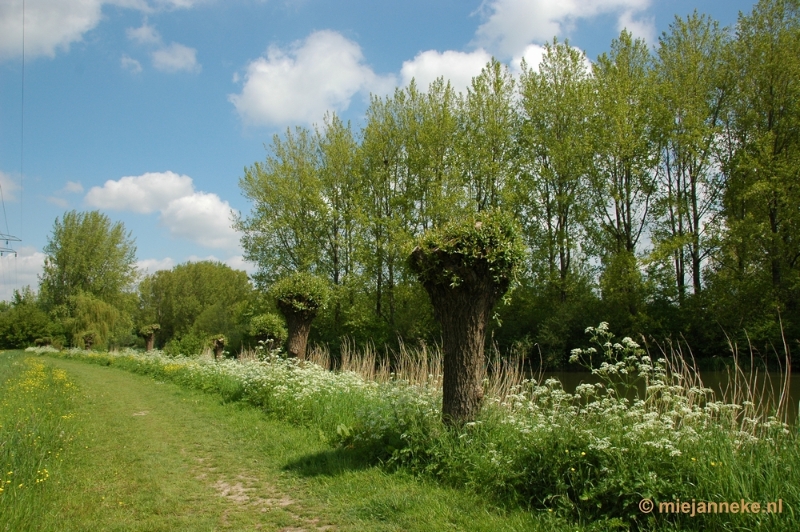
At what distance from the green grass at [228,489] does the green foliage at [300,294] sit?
5.45m

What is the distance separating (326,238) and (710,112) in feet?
70.7

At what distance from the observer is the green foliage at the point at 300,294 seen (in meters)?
14.5

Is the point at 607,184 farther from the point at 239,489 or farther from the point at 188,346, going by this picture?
the point at 188,346

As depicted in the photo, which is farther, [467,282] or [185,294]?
[185,294]

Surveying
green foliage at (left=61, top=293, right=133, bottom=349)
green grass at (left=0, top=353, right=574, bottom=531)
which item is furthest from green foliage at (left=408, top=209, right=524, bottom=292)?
green foliage at (left=61, top=293, right=133, bottom=349)

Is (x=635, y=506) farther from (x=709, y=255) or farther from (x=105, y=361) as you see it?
(x=105, y=361)

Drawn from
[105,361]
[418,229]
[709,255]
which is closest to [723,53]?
[709,255]

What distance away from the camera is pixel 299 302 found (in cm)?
1457

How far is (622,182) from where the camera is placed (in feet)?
82.4

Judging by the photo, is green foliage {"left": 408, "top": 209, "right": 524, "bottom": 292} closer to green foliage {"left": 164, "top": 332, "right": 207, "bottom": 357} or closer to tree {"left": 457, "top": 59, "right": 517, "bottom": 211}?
tree {"left": 457, "top": 59, "right": 517, "bottom": 211}

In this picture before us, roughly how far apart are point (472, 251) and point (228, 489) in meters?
3.92

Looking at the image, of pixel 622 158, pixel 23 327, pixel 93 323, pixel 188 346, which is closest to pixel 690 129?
pixel 622 158

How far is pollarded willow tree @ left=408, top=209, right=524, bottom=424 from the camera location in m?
6.33

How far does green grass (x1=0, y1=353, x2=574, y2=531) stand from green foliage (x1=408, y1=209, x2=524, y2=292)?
244cm
